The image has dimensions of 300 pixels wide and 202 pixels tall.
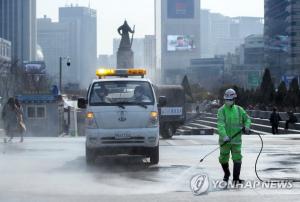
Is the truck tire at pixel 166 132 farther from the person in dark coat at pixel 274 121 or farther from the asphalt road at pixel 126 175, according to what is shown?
the person in dark coat at pixel 274 121

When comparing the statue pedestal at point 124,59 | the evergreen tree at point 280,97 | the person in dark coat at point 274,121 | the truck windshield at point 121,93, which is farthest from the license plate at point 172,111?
the statue pedestal at point 124,59

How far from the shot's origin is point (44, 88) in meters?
94.4

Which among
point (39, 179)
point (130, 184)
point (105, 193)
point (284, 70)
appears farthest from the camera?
point (284, 70)

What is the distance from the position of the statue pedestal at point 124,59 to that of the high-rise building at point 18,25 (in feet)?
393

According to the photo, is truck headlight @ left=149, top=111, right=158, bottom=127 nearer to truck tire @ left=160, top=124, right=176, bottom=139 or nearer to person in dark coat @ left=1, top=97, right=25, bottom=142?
person in dark coat @ left=1, top=97, right=25, bottom=142

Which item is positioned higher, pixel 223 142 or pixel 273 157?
pixel 223 142

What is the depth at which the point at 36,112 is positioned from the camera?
43750mm

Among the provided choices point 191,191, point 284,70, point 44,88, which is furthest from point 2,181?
point 284,70

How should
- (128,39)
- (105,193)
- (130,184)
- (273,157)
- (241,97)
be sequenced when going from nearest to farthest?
(105,193), (130,184), (273,157), (128,39), (241,97)

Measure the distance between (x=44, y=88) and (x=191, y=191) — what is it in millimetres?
85362

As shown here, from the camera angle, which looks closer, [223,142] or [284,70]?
[223,142]

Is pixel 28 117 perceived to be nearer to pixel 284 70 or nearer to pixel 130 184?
pixel 130 184

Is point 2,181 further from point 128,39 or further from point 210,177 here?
point 128,39

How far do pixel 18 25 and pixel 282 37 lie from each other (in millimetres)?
79765
